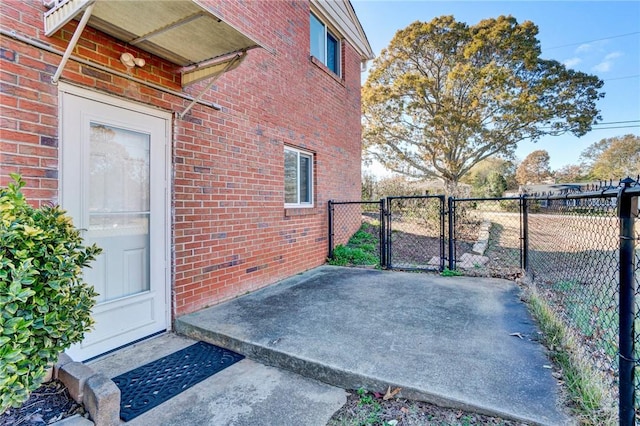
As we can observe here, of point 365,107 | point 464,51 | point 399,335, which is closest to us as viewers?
point 399,335

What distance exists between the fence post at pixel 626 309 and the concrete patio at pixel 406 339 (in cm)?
30

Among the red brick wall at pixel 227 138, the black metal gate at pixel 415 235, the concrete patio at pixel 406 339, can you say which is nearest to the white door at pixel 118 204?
the red brick wall at pixel 227 138

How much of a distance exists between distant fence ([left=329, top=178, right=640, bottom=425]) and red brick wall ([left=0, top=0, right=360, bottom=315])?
1.57 meters

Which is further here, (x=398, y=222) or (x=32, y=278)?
(x=398, y=222)

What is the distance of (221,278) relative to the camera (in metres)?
3.73

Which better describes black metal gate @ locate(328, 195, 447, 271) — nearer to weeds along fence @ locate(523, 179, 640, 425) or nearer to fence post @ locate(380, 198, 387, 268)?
fence post @ locate(380, 198, 387, 268)

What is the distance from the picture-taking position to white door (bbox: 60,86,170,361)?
245 cm

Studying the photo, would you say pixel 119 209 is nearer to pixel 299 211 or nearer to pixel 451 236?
pixel 299 211

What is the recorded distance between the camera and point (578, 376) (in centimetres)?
194

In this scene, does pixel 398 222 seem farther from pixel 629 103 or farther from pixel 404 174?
pixel 629 103

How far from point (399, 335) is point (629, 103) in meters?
27.0

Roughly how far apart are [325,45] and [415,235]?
5.07 m

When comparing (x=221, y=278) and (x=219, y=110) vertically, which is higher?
(x=219, y=110)

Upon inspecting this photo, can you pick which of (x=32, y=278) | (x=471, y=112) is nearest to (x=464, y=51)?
(x=471, y=112)
